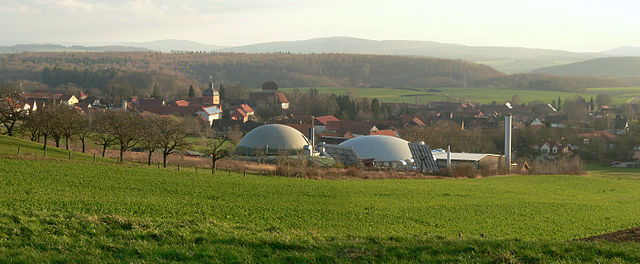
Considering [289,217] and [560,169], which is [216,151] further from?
[289,217]

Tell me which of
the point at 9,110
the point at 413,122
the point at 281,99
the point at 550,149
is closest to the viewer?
the point at 9,110

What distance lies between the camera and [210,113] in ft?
353

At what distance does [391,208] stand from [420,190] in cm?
917

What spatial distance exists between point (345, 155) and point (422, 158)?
6.91m

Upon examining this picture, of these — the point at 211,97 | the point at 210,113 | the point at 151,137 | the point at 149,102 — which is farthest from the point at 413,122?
the point at 151,137

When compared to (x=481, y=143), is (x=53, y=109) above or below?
above

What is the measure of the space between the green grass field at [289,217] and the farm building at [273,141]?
22.6m

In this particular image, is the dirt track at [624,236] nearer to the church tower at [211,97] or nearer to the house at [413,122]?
the house at [413,122]

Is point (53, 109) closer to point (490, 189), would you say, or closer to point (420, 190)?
point (420, 190)

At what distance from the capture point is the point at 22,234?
11836 mm

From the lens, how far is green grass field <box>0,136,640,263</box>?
1062cm

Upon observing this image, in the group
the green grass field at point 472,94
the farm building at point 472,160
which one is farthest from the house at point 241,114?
the farm building at point 472,160

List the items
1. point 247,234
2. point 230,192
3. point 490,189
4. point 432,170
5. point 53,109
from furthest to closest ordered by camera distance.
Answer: point 432,170
point 53,109
point 490,189
point 230,192
point 247,234

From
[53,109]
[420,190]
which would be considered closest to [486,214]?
[420,190]
